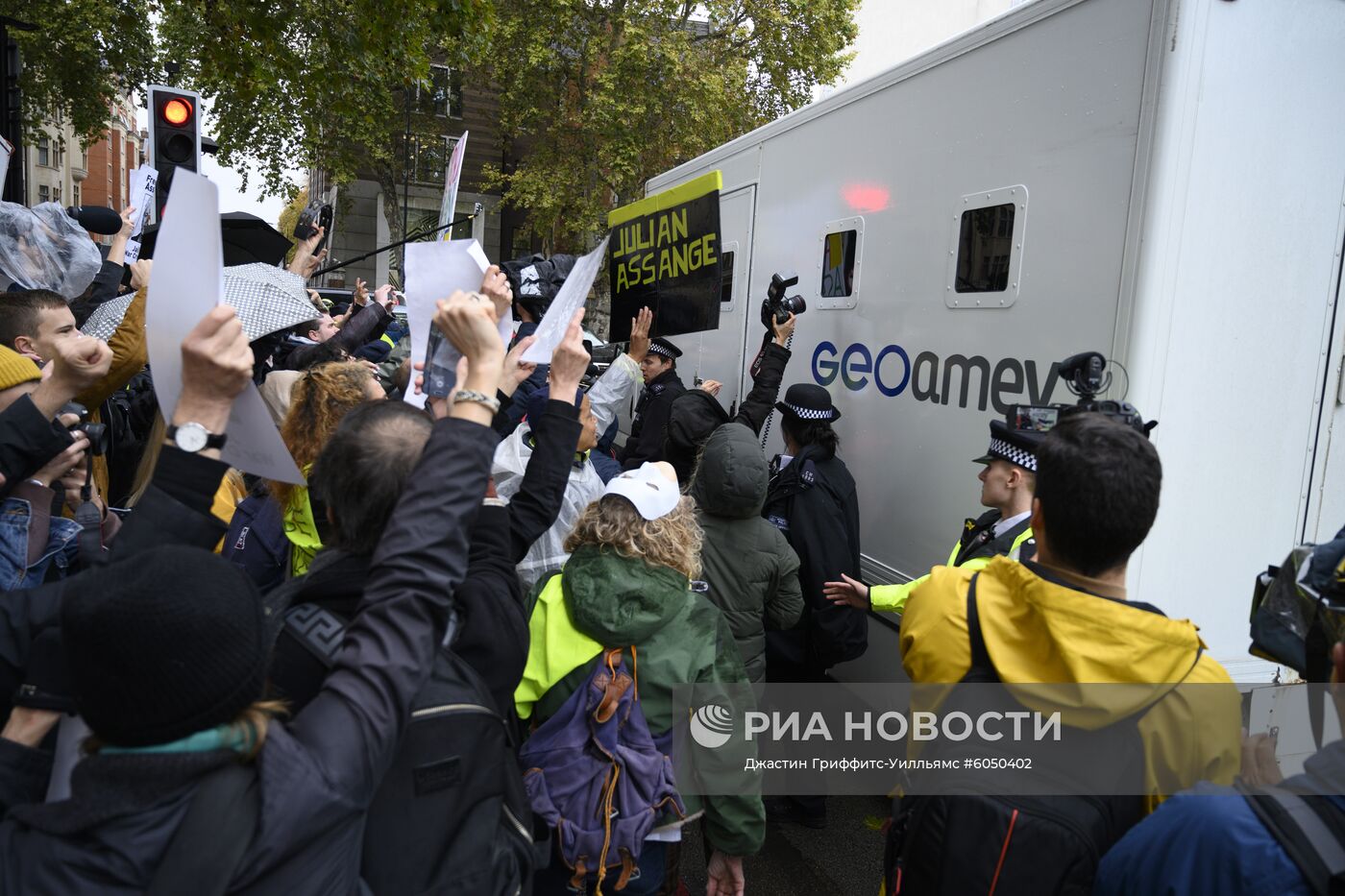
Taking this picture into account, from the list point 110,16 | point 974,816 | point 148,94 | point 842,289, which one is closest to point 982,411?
point 842,289

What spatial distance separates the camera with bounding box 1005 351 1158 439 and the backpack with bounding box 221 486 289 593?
223 cm

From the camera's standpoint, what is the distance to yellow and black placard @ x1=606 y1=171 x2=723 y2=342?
12.9 feet

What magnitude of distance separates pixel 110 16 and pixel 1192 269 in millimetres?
17901

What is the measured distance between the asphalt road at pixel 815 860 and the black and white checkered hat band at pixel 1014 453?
1.93m

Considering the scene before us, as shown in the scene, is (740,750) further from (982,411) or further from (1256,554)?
(1256,554)

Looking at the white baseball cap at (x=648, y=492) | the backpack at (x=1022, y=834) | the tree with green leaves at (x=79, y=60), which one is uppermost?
the tree with green leaves at (x=79, y=60)

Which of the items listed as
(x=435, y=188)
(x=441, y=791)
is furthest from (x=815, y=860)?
(x=435, y=188)

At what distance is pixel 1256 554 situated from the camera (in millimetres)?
3258

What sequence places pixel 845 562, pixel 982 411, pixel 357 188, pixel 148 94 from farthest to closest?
pixel 357 188
pixel 148 94
pixel 845 562
pixel 982 411

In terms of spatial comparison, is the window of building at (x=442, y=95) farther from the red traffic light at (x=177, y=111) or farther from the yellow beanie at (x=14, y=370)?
the yellow beanie at (x=14, y=370)

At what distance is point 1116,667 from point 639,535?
1.22 metres

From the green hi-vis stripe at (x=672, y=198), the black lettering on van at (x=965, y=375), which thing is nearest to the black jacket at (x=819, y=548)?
the black lettering on van at (x=965, y=375)

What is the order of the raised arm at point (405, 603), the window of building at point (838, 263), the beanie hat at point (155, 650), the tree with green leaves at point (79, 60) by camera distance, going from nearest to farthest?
the beanie hat at point (155, 650), the raised arm at point (405, 603), the window of building at point (838, 263), the tree with green leaves at point (79, 60)

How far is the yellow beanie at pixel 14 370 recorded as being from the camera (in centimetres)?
227
